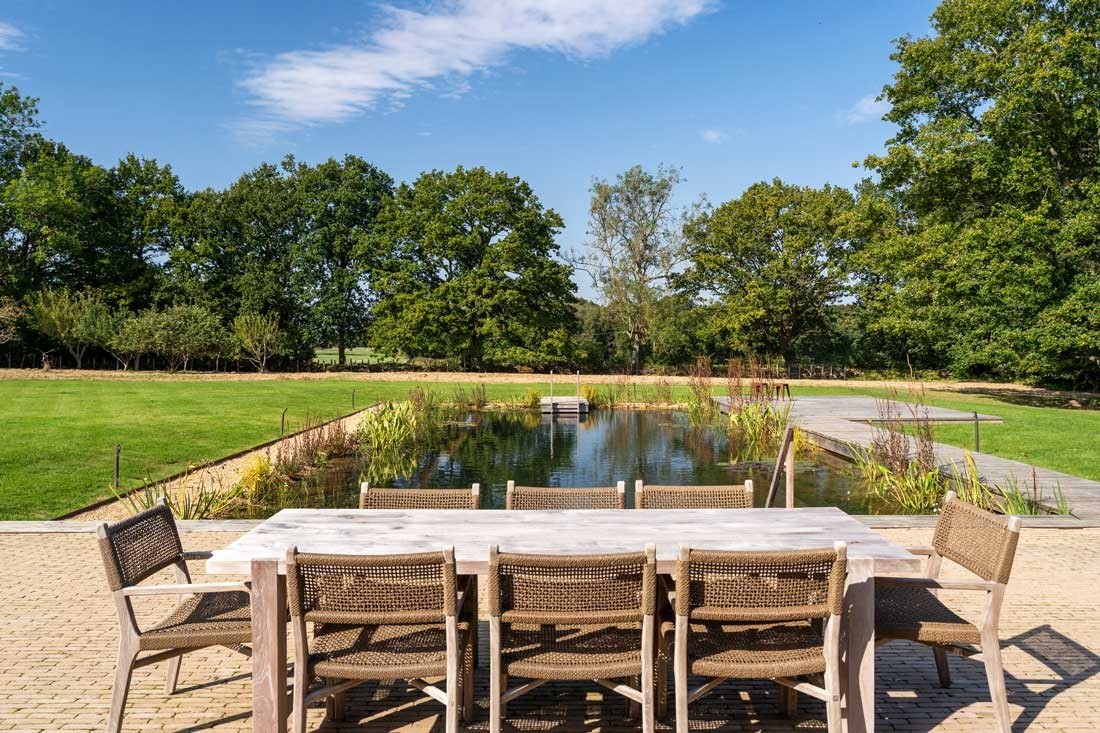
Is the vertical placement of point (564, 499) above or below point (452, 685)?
above

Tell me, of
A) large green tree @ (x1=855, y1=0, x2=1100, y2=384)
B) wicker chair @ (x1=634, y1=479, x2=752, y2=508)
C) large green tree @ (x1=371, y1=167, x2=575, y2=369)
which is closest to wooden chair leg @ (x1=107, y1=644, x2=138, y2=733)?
wicker chair @ (x1=634, y1=479, x2=752, y2=508)

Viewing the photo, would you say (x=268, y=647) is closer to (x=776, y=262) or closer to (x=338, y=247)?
(x=776, y=262)

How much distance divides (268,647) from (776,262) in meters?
33.2

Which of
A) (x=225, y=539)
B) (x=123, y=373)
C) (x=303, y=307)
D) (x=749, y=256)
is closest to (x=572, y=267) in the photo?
(x=749, y=256)

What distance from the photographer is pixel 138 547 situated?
306 cm

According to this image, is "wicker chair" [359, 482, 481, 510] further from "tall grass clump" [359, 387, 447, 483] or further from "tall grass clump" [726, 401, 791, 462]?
"tall grass clump" [726, 401, 791, 462]

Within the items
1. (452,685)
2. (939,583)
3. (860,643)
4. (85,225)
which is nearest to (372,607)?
(452,685)

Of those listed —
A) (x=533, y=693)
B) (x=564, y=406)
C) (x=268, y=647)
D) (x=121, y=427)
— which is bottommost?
(x=533, y=693)

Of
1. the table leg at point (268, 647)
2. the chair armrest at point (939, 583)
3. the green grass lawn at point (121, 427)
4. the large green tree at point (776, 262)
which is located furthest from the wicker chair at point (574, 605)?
the large green tree at point (776, 262)

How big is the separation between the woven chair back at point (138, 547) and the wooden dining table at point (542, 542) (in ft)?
1.40

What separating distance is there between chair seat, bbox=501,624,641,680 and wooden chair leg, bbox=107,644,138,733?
144 cm

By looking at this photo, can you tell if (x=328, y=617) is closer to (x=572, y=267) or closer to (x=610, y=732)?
(x=610, y=732)

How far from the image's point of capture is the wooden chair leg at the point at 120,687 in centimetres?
279

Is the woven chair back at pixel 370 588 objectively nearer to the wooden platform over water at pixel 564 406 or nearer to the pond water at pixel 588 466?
the pond water at pixel 588 466
